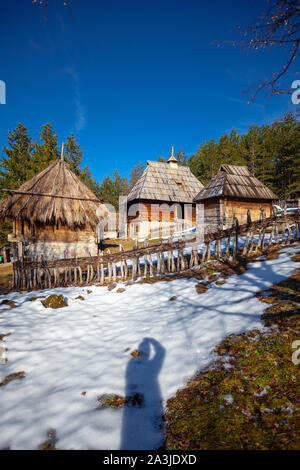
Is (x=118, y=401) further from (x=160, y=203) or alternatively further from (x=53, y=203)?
(x=160, y=203)

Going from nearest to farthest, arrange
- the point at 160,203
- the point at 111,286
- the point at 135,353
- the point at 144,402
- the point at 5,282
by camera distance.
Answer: the point at 144,402
the point at 135,353
the point at 111,286
the point at 5,282
the point at 160,203

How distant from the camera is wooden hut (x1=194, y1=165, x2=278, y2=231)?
16125 mm

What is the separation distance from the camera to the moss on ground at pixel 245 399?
182cm

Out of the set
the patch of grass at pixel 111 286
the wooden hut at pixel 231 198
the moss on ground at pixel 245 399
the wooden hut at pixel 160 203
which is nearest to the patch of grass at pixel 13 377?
the moss on ground at pixel 245 399

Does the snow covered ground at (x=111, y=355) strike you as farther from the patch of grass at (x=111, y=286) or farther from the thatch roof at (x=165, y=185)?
the thatch roof at (x=165, y=185)

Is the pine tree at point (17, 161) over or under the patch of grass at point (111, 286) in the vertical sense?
over

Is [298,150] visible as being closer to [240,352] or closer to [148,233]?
[148,233]

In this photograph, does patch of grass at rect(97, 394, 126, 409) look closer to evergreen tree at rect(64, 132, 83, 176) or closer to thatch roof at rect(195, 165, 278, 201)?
thatch roof at rect(195, 165, 278, 201)

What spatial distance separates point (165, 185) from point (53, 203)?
1423 centimetres

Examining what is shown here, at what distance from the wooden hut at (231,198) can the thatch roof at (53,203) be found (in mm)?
9258

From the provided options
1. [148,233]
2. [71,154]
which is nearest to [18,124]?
[71,154]

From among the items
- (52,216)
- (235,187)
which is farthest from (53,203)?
(235,187)

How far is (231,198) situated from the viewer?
16391mm

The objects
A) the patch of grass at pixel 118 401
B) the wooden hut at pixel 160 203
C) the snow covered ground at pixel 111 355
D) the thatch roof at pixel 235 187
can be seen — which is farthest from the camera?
the wooden hut at pixel 160 203
